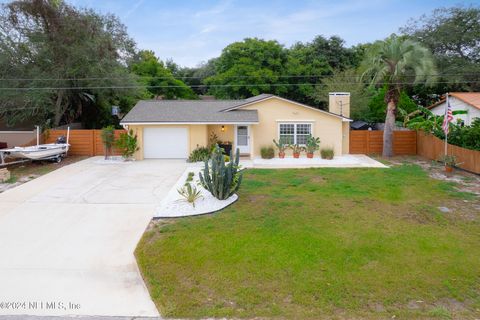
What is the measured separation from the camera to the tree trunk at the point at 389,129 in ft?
67.6

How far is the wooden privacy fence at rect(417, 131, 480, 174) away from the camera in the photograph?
15.4 meters

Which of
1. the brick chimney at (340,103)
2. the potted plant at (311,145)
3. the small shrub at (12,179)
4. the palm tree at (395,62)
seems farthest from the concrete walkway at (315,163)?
the small shrub at (12,179)

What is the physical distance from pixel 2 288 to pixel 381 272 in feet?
21.0

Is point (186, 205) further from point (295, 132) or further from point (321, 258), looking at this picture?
point (295, 132)

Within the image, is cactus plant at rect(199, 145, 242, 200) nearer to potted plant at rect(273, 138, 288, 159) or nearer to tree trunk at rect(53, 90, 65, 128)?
potted plant at rect(273, 138, 288, 159)

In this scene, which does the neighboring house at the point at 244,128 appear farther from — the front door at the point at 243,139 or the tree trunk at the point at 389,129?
the tree trunk at the point at 389,129

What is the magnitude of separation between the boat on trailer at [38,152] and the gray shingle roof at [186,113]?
11.8 ft

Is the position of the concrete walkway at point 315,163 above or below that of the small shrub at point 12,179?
above

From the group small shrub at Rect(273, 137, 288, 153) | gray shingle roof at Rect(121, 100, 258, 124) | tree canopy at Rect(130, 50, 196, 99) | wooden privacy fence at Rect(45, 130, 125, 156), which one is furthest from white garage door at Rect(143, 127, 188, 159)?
tree canopy at Rect(130, 50, 196, 99)

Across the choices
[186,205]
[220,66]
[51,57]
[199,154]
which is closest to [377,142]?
[199,154]

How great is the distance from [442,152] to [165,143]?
14144 millimetres

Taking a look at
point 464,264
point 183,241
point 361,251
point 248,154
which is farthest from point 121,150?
point 464,264

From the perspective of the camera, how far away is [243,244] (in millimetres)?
7883

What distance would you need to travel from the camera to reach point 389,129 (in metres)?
20.7
